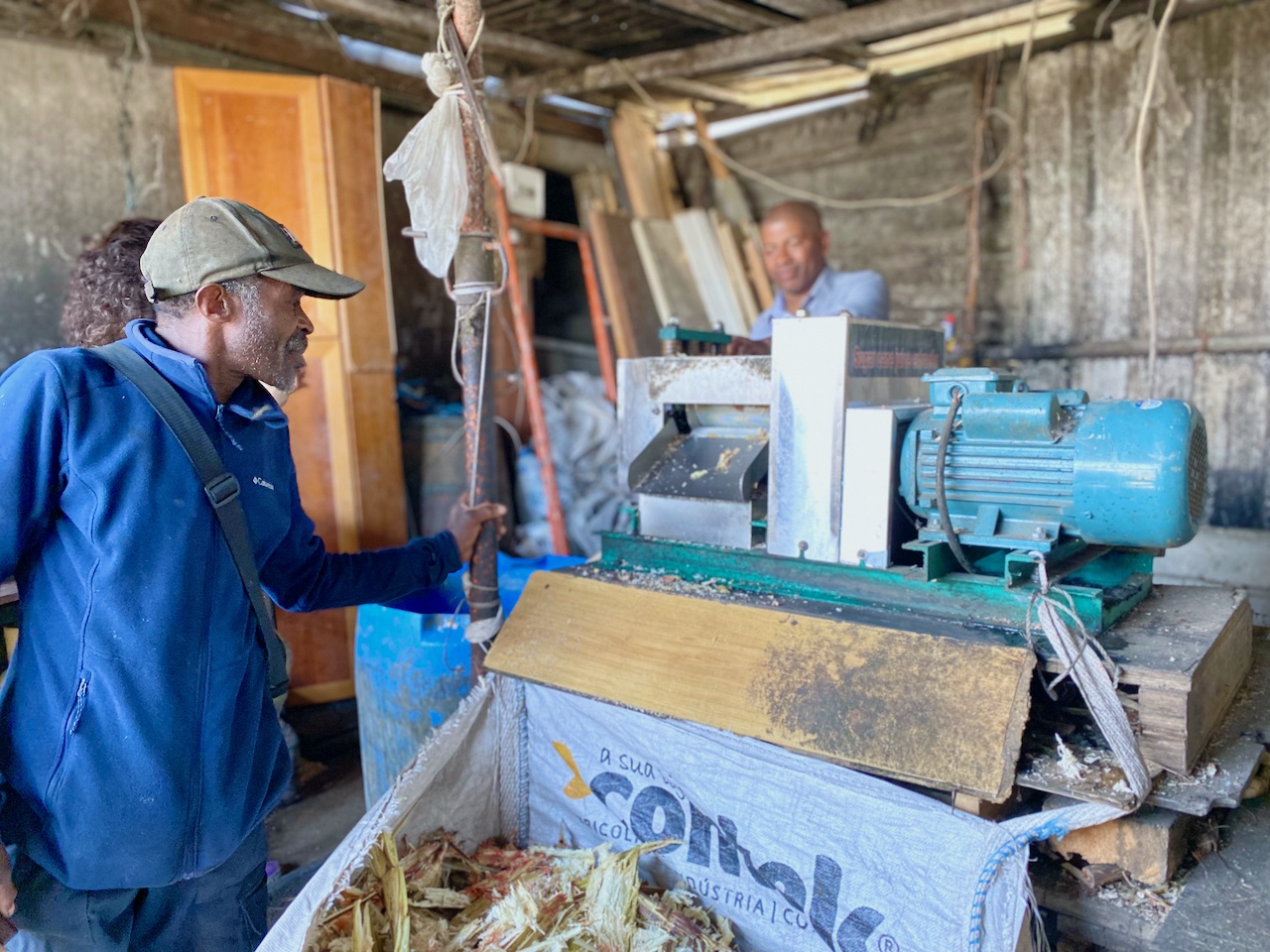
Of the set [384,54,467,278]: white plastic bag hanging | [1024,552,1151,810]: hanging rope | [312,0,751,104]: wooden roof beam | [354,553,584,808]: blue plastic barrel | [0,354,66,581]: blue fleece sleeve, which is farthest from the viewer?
[312,0,751,104]: wooden roof beam

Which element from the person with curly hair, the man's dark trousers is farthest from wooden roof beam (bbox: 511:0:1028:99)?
the man's dark trousers

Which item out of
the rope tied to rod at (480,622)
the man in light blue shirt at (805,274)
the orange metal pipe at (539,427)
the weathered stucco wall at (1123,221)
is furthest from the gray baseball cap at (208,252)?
the weathered stucco wall at (1123,221)

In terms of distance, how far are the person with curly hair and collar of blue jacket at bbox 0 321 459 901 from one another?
60cm

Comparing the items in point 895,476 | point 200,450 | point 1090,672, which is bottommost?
point 1090,672

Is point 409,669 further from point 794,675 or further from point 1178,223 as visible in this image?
point 1178,223

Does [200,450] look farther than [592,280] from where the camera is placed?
No

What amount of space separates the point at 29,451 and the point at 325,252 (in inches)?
96.6

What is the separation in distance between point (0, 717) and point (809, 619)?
1.44 metres

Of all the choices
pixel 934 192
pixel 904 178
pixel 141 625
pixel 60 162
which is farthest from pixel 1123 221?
pixel 60 162

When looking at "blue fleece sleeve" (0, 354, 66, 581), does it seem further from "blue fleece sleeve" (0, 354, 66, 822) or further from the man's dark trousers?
the man's dark trousers

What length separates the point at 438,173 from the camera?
6.59 feet

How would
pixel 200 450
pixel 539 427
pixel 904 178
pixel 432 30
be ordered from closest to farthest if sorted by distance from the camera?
1. pixel 200 450
2. pixel 432 30
3. pixel 539 427
4. pixel 904 178

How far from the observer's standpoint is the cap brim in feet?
5.00

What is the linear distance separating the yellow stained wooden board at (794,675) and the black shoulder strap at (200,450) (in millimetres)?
761
